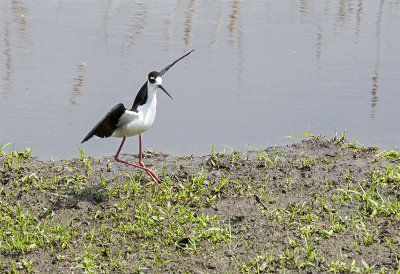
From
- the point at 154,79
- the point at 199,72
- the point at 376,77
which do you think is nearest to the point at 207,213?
the point at 154,79

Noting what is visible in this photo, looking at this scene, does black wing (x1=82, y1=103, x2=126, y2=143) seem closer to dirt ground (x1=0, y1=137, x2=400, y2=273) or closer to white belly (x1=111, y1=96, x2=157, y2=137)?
white belly (x1=111, y1=96, x2=157, y2=137)

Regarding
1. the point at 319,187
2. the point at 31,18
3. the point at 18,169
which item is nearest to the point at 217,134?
the point at 319,187

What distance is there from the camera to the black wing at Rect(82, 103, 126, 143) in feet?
16.1

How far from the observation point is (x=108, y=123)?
4984mm

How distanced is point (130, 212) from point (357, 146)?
2390mm

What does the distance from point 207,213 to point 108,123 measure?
38.1 inches

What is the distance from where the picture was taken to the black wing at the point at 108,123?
490 centimetres

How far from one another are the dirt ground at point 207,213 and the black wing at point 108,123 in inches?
15.0

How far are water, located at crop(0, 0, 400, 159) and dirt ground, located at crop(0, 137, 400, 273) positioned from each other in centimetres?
50

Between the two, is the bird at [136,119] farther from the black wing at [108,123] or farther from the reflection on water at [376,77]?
the reflection on water at [376,77]

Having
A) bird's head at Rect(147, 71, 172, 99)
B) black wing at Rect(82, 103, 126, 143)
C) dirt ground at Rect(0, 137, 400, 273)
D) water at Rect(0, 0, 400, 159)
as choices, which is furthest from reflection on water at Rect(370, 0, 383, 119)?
black wing at Rect(82, 103, 126, 143)

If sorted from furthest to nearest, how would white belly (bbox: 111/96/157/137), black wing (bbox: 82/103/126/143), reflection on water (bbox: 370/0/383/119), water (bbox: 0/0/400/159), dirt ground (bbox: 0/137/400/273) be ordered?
1. reflection on water (bbox: 370/0/383/119)
2. water (bbox: 0/0/400/159)
3. white belly (bbox: 111/96/157/137)
4. black wing (bbox: 82/103/126/143)
5. dirt ground (bbox: 0/137/400/273)

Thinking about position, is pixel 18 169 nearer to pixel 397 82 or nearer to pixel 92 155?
pixel 92 155

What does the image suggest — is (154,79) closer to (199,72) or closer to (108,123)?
(108,123)
